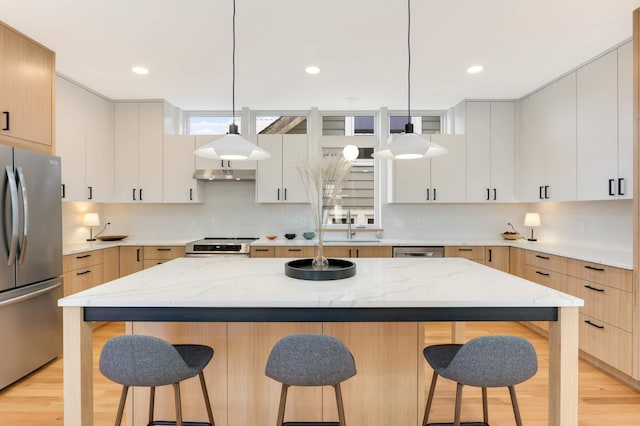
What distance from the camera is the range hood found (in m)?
4.48

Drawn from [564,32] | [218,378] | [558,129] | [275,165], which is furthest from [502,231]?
[218,378]

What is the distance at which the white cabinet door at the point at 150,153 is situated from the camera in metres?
4.54

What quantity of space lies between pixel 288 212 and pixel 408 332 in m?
3.11

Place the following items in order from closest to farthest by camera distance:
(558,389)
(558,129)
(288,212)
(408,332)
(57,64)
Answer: (558,389) < (408,332) < (57,64) < (558,129) < (288,212)

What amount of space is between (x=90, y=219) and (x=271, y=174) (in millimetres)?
2276

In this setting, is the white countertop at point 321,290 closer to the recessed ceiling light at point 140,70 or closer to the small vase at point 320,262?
the small vase at point 320,262

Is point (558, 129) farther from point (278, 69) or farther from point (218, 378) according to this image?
point (218, 378)

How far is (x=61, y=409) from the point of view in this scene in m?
2.38

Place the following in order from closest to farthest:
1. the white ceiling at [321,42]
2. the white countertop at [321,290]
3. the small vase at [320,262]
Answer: the white countertop at [321,290] < the small vase at [320,262] < the white ceiling at [321,42]

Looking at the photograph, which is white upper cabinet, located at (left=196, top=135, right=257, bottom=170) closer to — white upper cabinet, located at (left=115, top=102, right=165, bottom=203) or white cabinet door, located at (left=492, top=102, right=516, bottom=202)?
white upper cabinet, located at (left=115, top=102, right=165, bottom=203)

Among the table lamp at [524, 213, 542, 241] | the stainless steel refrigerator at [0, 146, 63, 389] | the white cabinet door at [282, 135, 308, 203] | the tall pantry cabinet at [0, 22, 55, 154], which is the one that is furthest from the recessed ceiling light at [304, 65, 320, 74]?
the table lamp at [524, 213, 542, 241]

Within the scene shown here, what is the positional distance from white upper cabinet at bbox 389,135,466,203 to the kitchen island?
2.26 metres

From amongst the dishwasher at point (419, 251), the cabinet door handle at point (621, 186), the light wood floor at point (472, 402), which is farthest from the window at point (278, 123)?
the cabinet door handle at point (621, 186)

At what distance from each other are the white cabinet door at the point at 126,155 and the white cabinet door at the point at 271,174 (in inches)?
63.2
